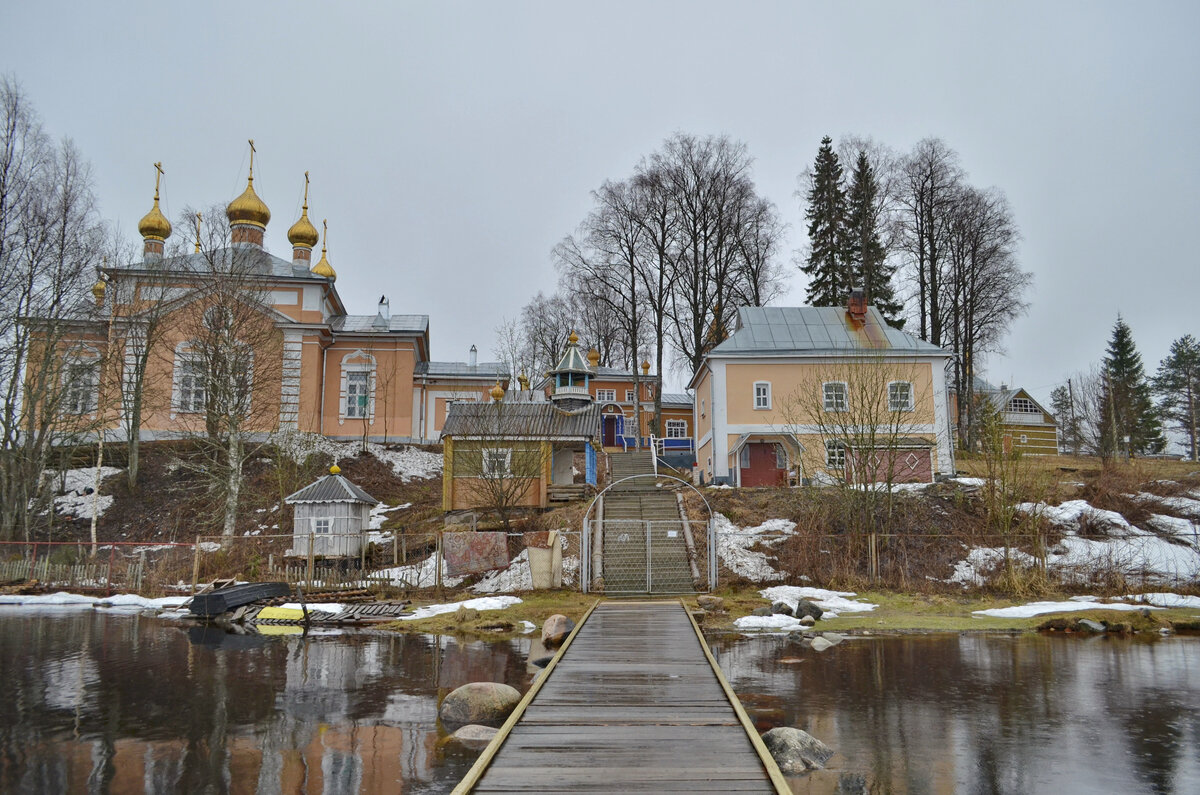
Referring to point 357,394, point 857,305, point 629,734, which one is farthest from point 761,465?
point 629,734

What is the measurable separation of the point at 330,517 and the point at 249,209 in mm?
20747

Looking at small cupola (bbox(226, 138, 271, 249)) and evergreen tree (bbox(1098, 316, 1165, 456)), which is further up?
small cupola (bbox(226, 138, 271, 249))

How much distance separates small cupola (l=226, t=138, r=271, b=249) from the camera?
38.7 m

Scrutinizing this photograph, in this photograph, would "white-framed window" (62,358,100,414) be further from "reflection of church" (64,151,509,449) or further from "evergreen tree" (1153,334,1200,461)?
"evergreen tree" (1153,334,1200,461)

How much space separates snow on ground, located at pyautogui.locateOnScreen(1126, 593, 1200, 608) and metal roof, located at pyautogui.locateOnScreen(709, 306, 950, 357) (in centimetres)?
1396

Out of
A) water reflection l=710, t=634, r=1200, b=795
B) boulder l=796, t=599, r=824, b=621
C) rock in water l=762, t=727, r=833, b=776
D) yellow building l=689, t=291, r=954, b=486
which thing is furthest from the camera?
yellow building l=689, t=291, r=954, b=486

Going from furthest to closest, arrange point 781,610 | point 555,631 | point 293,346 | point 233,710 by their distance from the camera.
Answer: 1. point 293,346
2. point 781,610
3. point 555,631
4. point 233,710

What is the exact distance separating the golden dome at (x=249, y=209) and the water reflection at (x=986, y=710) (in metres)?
32.1

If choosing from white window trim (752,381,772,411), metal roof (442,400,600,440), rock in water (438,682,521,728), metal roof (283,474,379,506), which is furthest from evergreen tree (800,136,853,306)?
rock in water (438,682,521,728)

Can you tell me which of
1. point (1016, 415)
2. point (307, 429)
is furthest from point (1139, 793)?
point (1016, 415)

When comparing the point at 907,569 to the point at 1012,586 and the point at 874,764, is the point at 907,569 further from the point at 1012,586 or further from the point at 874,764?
the point at 874,764

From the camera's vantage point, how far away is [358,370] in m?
40.4

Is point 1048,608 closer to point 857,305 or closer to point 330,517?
point 330,517

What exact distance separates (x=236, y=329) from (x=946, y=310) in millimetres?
32392
